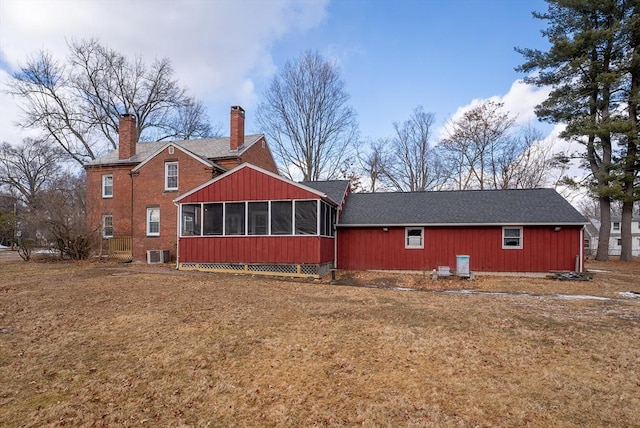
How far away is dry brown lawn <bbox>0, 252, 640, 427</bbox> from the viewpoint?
3.82 metres

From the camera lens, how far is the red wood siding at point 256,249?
15.1 meters

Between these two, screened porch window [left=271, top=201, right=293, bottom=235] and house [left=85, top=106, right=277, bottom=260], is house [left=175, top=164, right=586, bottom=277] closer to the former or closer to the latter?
screened porch window [left=271, top=201, right=293, bottom=235]

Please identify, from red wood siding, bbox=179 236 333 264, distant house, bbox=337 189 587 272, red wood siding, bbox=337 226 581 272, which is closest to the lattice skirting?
red wood siding, bbox=179 236 333 264

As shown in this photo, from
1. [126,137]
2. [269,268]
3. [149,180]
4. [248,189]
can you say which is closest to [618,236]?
[269,268]

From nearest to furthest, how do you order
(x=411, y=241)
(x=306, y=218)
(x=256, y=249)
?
(x=306, y=218) < (x=256, y=249) < (x=411, y=241)

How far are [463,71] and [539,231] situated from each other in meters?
9.44

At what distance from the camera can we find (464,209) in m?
17.2

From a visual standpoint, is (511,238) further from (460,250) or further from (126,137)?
(126,137)

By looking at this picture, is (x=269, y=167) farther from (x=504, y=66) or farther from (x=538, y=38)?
(x=538, y=38)

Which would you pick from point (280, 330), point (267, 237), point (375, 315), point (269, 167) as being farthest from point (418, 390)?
point (269, 167)

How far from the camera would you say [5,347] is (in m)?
5.74

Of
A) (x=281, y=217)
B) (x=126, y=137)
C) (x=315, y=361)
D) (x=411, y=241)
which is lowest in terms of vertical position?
(x=315, y=361)

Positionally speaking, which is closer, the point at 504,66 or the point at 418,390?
the point at 418,390

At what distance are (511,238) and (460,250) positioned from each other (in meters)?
2.15
